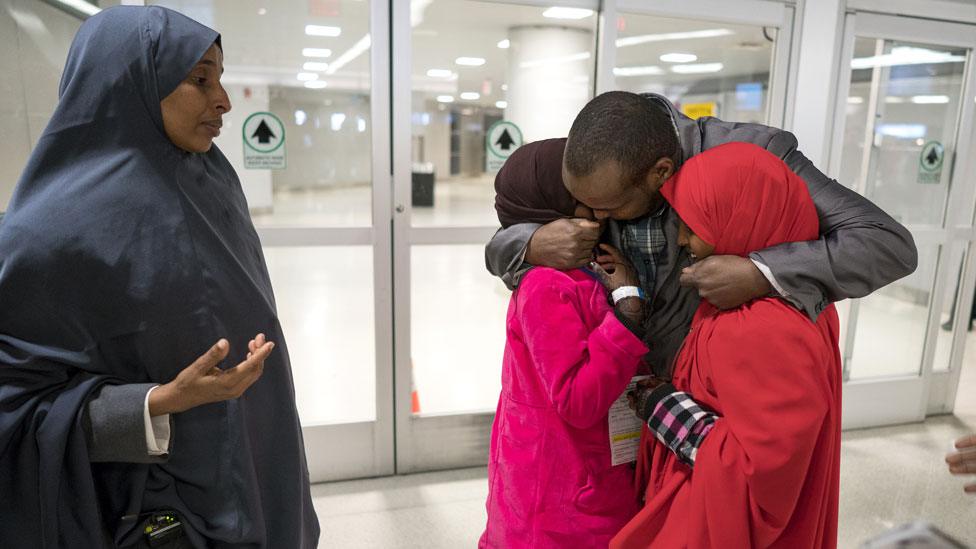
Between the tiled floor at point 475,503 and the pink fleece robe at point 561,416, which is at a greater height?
the pink fleece robe at point 561,416

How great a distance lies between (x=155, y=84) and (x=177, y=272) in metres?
0.33

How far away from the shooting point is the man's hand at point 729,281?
3.61 feet

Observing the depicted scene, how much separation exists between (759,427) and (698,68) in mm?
10807

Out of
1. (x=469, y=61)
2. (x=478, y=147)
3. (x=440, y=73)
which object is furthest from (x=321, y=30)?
(x=478, y=147)

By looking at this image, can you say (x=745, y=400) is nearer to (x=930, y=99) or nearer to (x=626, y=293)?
(x=626, y=293)

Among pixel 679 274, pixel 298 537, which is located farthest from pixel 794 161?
pixel 298 537

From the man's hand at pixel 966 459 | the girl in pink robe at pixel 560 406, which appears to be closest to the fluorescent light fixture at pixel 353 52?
the girl in pink robe at pixel 560 406

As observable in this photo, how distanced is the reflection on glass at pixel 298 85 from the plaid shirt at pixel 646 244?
5.81ft

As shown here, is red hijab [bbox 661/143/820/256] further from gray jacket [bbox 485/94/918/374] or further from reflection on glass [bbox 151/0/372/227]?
reflection on glass [bbox 151/0/372/227]

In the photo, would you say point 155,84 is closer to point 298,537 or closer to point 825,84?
point 298,537

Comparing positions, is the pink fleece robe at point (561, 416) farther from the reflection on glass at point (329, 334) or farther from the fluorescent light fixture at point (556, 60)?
the fluorescent light fixture at point (556, 60)

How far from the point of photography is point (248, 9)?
2.74m

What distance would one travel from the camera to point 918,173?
3.63 m

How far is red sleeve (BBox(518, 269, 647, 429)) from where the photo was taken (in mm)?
1194
